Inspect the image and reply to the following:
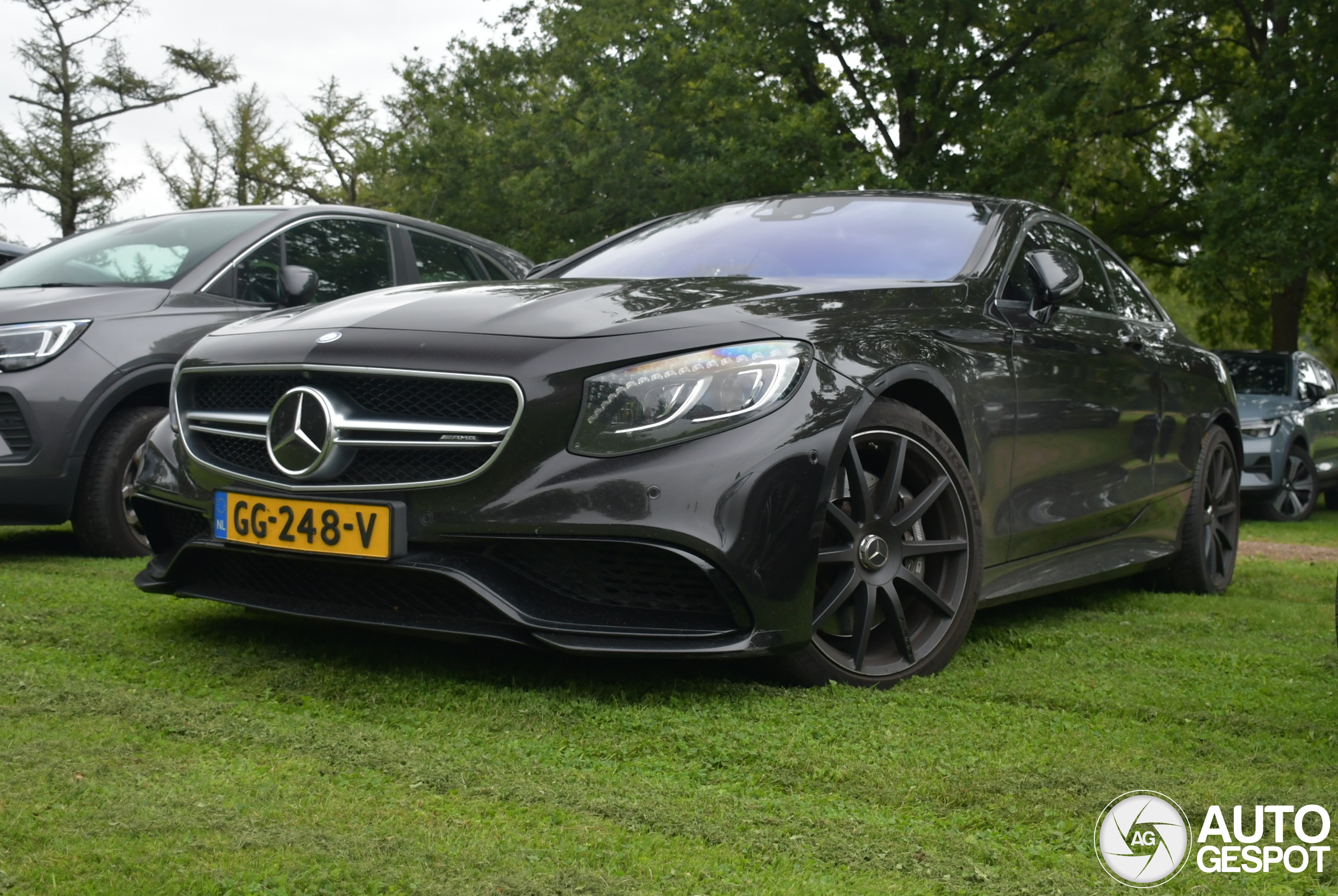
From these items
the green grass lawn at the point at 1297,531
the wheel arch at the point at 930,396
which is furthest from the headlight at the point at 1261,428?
the wheel arch at the point at 930,396

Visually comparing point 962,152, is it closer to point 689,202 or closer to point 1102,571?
point 689,202

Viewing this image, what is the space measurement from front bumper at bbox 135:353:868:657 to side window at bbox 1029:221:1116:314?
6.54 ft

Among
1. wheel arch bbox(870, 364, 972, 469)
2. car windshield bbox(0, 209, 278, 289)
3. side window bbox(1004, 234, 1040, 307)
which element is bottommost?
wheel arch bbox(870, 364, 972, 469)

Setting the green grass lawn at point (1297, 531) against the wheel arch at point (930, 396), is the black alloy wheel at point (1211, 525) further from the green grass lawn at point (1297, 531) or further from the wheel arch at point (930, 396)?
the green grass lawn at point (1297, 531)

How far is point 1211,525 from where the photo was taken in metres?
5.70

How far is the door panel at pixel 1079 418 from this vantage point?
4094 mm

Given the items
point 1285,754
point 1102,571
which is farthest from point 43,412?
point 1285,754

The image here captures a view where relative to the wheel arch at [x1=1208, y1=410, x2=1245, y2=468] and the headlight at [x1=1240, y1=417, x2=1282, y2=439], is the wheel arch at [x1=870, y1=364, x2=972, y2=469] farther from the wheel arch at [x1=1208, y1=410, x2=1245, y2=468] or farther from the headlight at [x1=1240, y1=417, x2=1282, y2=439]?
the headlight at [x1=1240, y1=417, x2=1282, y2=439]

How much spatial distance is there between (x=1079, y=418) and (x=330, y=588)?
252 cm

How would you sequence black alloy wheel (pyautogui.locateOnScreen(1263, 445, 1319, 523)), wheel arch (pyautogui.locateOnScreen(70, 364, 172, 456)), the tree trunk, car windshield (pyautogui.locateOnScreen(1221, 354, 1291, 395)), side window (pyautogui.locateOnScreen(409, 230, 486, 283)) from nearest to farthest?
wheel arch (pyautogui.locateOnScreen(70, 364, 172, 456)) → side window (pyautogui.locateOnScreen(409, 230, 486, 283)) → black alloy wheel (pyautogui.locateOnScreen(1263, 445, 1319, 523)) → car windshield (pyautogui.locateOnScreen(1221, 354, 1291, 395)) → the tree trunk

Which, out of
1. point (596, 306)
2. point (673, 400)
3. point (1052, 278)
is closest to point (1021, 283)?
point (1052, 278)

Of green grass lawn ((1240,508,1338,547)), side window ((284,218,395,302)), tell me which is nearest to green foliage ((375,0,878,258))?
green grass lawn ((1240,508,1338,547))

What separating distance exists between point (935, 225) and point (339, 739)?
8.80 ft

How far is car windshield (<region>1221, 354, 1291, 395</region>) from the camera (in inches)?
475
